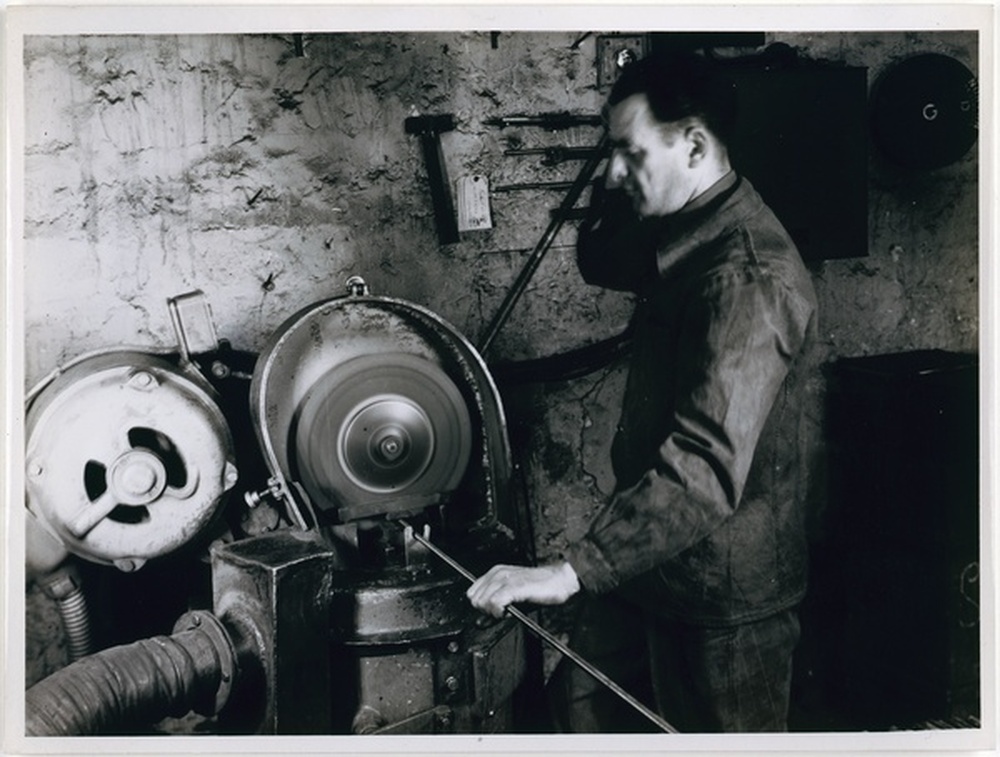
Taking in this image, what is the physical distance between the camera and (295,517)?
1.79m

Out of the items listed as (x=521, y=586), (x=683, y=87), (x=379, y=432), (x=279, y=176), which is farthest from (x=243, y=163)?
(x=521, y=586)

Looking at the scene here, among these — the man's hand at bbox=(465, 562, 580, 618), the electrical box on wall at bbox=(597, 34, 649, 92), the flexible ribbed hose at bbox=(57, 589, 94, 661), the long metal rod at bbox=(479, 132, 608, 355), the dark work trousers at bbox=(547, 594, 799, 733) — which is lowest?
the dark work trousers at bbox=(547, 594, 799, 733)

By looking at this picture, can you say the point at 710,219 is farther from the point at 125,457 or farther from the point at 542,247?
the point at 125,457

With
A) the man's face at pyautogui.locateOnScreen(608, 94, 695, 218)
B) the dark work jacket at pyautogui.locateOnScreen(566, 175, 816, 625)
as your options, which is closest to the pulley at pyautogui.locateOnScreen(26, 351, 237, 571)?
the dark work jacket at pyautogui.locateOnScreen(566, 175, 816, 625)

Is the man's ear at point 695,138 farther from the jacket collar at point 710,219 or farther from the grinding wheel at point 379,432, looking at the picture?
the grinding wheel at point 379,432

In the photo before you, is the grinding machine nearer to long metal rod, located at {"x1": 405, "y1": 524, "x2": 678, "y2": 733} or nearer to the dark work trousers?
long metal rod, located at {"x1": 405, "y1": 524, "x2": 678, "y2": 733}

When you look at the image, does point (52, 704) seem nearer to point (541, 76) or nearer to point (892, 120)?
point (541, 76)

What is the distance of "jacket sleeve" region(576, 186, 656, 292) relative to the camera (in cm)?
179

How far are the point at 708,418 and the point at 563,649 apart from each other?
1.71 ft

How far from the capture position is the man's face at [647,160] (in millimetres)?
1777

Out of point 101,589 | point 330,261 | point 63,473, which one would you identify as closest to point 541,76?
point 330,261

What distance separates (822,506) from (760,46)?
895mm

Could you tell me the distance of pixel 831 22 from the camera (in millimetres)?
1785

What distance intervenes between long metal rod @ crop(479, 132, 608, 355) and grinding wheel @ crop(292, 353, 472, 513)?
0.14 meters
